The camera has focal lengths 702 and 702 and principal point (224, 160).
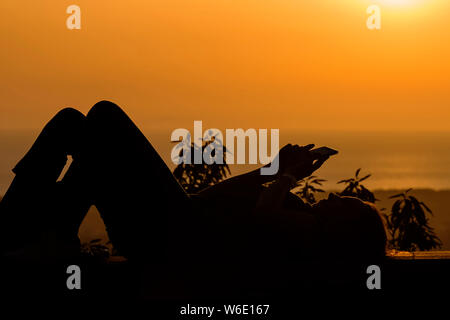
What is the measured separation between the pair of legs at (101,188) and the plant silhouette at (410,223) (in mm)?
2477

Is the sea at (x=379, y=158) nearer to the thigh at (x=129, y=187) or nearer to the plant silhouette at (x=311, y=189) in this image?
the plant silhouette at (x=311, y=189)

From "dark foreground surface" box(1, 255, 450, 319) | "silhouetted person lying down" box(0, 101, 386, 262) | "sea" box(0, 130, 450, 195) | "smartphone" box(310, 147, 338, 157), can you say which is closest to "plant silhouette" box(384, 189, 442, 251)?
"sea" box(0, 130, 450, 195)

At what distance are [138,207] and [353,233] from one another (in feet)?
2.90

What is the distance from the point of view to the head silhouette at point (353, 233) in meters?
2.79

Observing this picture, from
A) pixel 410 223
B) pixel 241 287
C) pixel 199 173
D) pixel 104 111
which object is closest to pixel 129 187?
pixel 104 111

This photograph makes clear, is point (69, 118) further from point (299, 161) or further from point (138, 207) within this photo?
point (299, 161)

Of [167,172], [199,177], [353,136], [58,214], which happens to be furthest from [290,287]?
[353,136]

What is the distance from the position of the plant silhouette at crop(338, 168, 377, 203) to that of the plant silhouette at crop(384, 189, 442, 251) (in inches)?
7.6

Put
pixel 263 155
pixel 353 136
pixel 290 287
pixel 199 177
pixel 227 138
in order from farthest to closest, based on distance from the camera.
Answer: pixel 353 136
pixel 199 177
pixel 227 138
pixel 263 155
pixel 290 287

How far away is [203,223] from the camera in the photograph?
112 inches

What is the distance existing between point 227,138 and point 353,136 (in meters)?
1.53

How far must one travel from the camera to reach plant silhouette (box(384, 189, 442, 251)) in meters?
4.96

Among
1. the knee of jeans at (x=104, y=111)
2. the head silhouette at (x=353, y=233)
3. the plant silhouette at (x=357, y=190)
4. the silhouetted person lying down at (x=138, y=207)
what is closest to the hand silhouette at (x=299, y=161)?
the silhouetted person lying down at (x=138, y=207)
